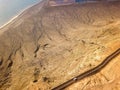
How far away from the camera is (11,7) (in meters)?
18.6

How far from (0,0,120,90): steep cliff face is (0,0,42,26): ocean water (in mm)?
1939

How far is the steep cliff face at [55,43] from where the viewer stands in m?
8.57

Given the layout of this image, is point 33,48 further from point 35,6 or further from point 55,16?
point 35,6

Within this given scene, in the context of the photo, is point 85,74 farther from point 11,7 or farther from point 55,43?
point 11,7

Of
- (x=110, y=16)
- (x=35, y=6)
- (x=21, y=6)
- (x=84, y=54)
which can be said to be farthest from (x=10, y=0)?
(x=84, y=54)

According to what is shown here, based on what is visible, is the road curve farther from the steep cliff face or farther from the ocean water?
the ocean water

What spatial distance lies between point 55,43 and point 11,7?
857 cm

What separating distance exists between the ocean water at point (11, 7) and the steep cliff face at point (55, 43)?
194cm

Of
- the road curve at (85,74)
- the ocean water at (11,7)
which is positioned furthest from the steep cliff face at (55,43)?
the ocean water at (11,7)

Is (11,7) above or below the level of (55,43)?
above

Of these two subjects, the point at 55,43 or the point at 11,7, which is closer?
the point at 55,43

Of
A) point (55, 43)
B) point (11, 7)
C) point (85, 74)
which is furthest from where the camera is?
point (11, 7)

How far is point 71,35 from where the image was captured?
12109 millimetres

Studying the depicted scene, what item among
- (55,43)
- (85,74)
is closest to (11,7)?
(55,43)
